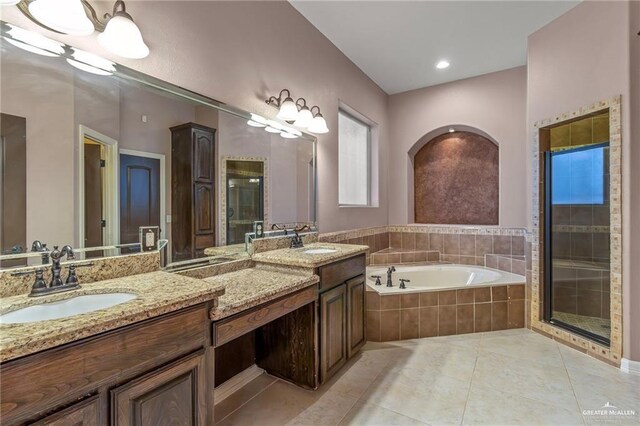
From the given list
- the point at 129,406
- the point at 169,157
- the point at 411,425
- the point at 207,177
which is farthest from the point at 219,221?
the point at 411,425

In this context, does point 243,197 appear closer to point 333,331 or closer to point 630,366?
point 333,331

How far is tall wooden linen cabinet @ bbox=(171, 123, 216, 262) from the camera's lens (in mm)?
1636

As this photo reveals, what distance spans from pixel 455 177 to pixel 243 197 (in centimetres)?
312

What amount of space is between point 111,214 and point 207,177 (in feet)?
1.84

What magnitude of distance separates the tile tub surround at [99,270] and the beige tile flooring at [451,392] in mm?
992

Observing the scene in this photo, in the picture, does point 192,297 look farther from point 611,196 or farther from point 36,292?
point 611,196

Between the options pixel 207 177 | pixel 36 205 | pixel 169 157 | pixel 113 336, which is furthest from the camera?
pixel 207 177

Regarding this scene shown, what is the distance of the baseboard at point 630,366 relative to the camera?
6.84 feet

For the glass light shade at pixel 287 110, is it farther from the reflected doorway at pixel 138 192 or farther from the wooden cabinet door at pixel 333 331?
the wooden cabinet door at pixel 333 331

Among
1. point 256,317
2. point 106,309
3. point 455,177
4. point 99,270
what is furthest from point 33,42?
point 455,177

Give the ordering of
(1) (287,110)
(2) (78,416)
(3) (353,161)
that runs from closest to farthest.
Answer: (2) (78,416), (1) (287,110), (3) (353,161)

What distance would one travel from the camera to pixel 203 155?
1.79 m

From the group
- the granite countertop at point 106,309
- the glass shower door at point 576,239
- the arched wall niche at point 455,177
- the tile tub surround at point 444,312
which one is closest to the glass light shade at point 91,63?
the granite countertop at point 106,309

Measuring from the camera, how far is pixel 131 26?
1.32 metres
